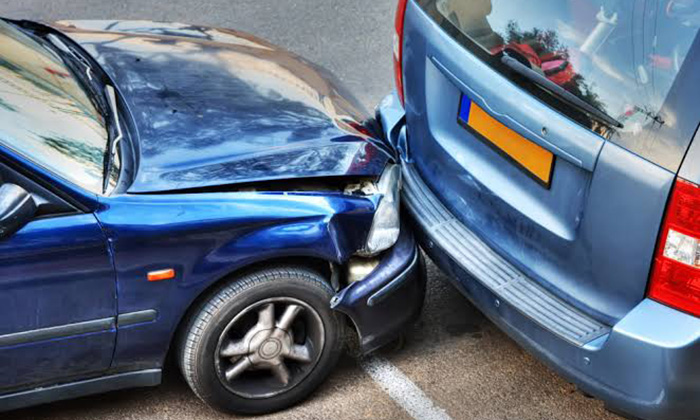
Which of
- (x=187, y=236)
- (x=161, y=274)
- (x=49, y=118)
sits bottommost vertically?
(x=161, y=274)

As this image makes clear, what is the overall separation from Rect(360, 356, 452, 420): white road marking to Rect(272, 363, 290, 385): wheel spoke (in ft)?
1.43

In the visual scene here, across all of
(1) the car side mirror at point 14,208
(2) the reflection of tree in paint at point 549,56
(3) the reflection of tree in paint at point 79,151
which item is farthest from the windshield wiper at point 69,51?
(2) the reflection of tree in paint at point 549,56

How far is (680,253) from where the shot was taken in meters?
3.09

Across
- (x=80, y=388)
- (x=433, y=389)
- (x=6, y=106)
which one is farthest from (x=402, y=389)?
(x=6, y=106)

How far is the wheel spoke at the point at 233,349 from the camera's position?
368cm

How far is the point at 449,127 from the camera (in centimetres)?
391

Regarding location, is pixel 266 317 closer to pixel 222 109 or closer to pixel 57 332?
pixel 57 332

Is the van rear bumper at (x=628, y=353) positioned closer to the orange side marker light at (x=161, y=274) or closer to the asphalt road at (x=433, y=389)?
the asphalt road at (x=433, y=389)

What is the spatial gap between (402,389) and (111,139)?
1533mm

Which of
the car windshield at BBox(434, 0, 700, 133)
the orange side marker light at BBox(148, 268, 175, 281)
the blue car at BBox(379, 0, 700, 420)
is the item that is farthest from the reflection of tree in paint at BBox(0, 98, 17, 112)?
the car windshield at BBox(434, 0, 700, 133)

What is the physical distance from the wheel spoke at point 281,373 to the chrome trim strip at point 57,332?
0.67 metres

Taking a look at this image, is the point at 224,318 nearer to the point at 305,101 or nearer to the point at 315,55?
the point at 305,101

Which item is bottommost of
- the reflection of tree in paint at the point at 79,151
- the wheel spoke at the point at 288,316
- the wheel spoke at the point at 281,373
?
the wheel spoke at the point at 281,373

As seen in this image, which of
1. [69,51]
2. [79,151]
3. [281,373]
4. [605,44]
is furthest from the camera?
[69,51]
